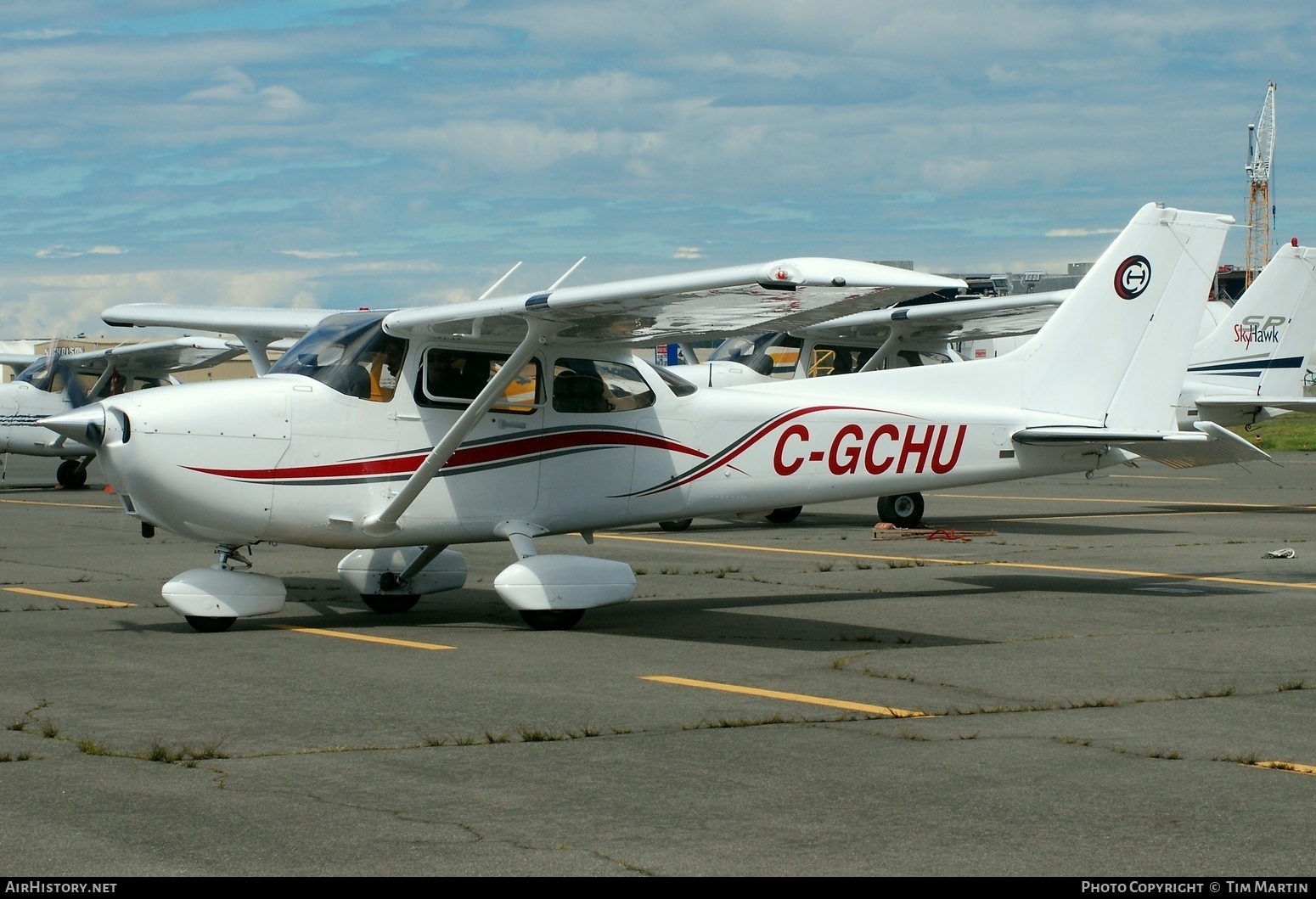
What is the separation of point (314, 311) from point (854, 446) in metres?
5.08

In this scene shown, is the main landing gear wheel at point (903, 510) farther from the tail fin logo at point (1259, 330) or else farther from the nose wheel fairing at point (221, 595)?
the nose wheel fairing at point (221, 595)

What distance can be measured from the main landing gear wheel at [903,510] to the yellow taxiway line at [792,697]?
10877 millimetres

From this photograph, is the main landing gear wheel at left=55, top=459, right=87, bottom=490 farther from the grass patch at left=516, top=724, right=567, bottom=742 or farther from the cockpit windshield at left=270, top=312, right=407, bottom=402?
the grass patch at left=516, top=724, right=567, bottom=742

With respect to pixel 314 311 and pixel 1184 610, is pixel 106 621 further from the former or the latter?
pixel 1184 610

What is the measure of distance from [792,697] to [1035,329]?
52.3 feet

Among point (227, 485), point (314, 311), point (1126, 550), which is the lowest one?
point (1126, 550)

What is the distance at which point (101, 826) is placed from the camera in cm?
470

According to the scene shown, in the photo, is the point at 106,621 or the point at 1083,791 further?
the point at 106,621

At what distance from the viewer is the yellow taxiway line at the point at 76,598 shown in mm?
11203

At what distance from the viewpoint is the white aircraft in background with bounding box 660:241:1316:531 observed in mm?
20000

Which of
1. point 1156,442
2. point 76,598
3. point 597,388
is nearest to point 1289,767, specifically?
point 597,388

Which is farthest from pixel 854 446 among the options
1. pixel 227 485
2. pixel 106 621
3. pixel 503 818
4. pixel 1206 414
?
pixel 1206 414

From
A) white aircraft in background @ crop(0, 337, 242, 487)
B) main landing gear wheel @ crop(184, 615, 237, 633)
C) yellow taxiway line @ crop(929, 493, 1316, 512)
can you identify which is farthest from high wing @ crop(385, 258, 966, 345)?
white aircraft in background @ crop(0, 337, 242, 487)

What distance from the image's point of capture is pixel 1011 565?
13.9 metres
